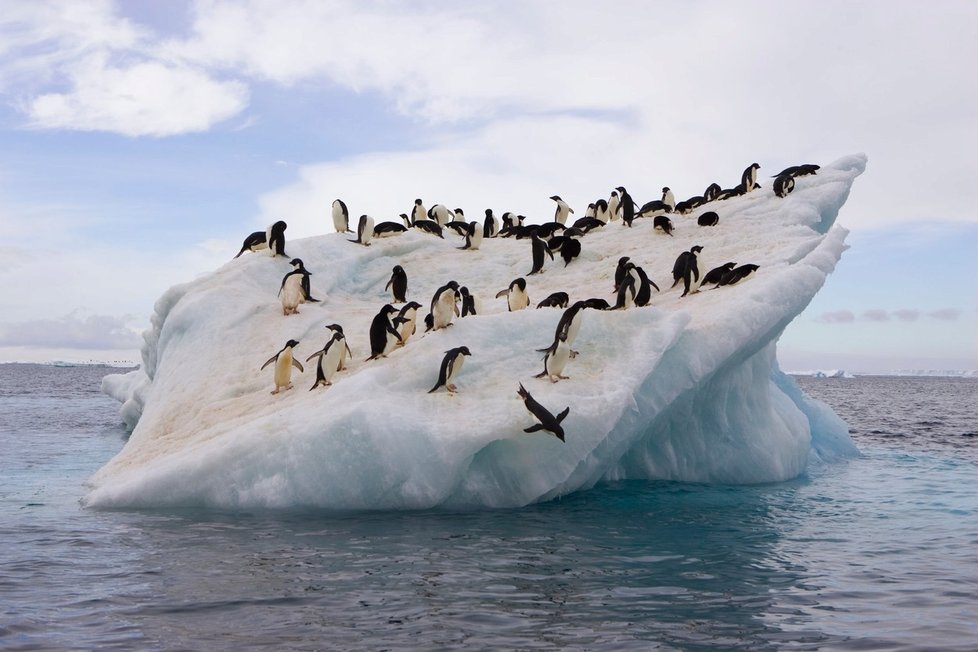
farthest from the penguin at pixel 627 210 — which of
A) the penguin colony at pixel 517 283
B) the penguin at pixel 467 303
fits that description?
the penguin at pixel 467 303

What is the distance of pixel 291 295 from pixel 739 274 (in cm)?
831

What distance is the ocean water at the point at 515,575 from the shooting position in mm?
7152

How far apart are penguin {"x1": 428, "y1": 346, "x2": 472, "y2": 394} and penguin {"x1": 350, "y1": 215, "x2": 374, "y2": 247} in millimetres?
9404

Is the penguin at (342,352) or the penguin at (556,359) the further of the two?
the penguin at (342,352)

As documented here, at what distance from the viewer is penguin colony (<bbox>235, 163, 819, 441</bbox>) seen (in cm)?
1285

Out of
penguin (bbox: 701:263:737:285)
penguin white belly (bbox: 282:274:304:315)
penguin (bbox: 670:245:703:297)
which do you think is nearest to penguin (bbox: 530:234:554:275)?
penguin (bbox: 670:245:703:297)

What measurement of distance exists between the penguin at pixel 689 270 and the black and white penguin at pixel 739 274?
0.45m

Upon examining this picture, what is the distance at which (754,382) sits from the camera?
16.8m

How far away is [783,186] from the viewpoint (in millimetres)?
20953

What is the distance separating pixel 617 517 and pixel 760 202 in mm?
11332

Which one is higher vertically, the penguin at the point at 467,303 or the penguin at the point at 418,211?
the penguin at the point at 418,211

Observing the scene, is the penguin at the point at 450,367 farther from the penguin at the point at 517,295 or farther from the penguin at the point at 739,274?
the penguin at the point at 739,274

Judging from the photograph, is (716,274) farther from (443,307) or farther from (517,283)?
(443,307)

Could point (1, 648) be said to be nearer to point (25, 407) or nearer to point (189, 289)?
point (189, 289)
